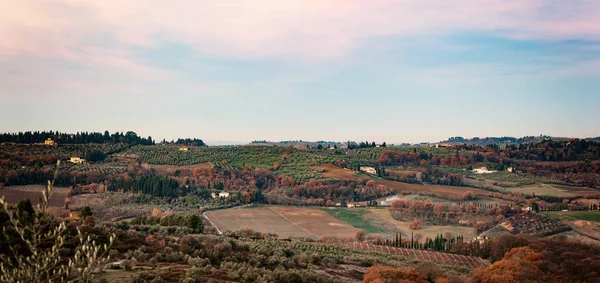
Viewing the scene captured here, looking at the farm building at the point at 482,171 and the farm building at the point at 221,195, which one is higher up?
the farm building at the point at 482,171

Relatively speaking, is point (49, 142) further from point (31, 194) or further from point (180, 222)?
point (180, 222)

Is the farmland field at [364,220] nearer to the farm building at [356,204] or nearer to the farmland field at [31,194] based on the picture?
the farm building at [356,204]

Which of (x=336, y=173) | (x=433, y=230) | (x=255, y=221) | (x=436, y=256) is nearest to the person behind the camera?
(x=436, y=256)

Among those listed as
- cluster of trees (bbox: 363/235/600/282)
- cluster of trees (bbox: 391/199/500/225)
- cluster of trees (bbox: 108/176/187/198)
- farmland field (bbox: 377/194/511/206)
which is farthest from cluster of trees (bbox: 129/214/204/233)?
farmland field (bbox: 377/194/511/206)

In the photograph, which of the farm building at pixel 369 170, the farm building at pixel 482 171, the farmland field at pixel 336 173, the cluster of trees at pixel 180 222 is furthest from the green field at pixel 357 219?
the farm building at pixel 482 171

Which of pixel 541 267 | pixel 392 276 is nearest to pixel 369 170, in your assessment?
pixel 541 267

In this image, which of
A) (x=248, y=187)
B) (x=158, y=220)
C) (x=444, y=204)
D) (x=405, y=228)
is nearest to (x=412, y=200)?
(x=444, y=204)

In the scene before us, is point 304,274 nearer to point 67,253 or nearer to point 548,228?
point 67,253
